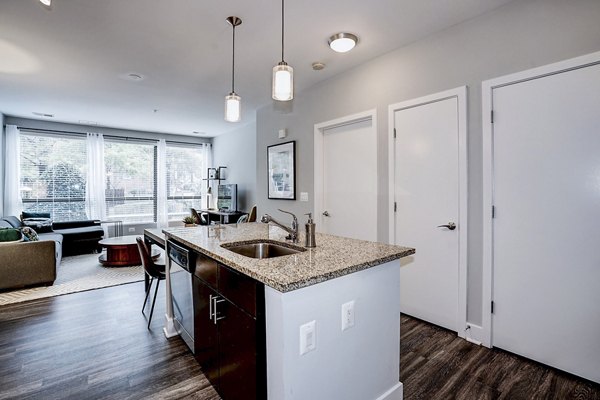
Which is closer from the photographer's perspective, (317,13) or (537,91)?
(537,91)

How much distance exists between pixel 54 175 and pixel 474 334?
25.0 feet

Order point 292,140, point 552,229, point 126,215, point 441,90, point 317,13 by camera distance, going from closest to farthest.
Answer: point 552,229
point 317,13
point 441,90
point 292,140
point 126,215

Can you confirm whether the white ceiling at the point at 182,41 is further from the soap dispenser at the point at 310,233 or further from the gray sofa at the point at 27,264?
the gray sofa at the point at 27,264

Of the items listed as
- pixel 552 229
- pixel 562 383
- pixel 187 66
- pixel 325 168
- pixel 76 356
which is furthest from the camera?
pixel 325 168

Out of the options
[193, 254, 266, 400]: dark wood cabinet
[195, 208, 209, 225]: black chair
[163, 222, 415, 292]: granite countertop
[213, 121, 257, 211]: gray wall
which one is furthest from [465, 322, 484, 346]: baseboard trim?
[195, 208, 209, 225]: black chair

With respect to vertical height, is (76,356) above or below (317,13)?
below

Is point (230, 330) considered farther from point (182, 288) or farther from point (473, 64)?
point (473, 64)

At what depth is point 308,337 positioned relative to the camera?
1222 mm

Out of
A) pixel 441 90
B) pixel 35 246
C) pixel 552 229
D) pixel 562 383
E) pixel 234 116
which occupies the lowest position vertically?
pixel 562 383

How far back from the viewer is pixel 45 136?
6.04m

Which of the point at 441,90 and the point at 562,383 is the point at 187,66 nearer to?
the point at 441,90

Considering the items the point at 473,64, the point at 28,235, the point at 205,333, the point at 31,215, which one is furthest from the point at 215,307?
the point at 31,215

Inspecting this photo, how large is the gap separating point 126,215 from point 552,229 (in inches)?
298

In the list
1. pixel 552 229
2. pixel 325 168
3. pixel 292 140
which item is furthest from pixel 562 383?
pixel 292 140
